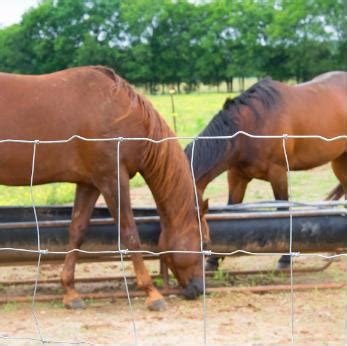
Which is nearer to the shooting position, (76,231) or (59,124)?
(59,124)

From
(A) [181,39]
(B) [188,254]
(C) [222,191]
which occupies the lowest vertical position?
(C) [222,191]

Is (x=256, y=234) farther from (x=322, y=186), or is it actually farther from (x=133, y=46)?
(x=133, y=46)

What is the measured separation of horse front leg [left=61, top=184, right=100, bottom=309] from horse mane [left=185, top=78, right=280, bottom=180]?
42.2 inches

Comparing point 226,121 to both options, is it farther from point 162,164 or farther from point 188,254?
point 188,254

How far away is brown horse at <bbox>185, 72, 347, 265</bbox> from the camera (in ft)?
18.7

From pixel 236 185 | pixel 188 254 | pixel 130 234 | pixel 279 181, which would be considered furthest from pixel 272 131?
pixel 130 234

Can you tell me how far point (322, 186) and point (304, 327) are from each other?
5960 mm

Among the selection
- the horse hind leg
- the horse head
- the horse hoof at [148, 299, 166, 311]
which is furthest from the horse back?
the horse hind leg

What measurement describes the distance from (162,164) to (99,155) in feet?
1.52

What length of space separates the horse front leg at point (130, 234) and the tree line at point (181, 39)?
48552 mm

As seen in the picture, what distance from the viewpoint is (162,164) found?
4.70 meters

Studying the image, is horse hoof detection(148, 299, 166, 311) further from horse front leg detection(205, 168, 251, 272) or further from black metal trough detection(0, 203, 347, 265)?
horse front leg detection(205, 168, 251, 272)

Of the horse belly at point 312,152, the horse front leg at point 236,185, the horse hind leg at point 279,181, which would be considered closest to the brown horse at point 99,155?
the horse hind leg at point 279,181

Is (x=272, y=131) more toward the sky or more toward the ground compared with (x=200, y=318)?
more toward the sky
